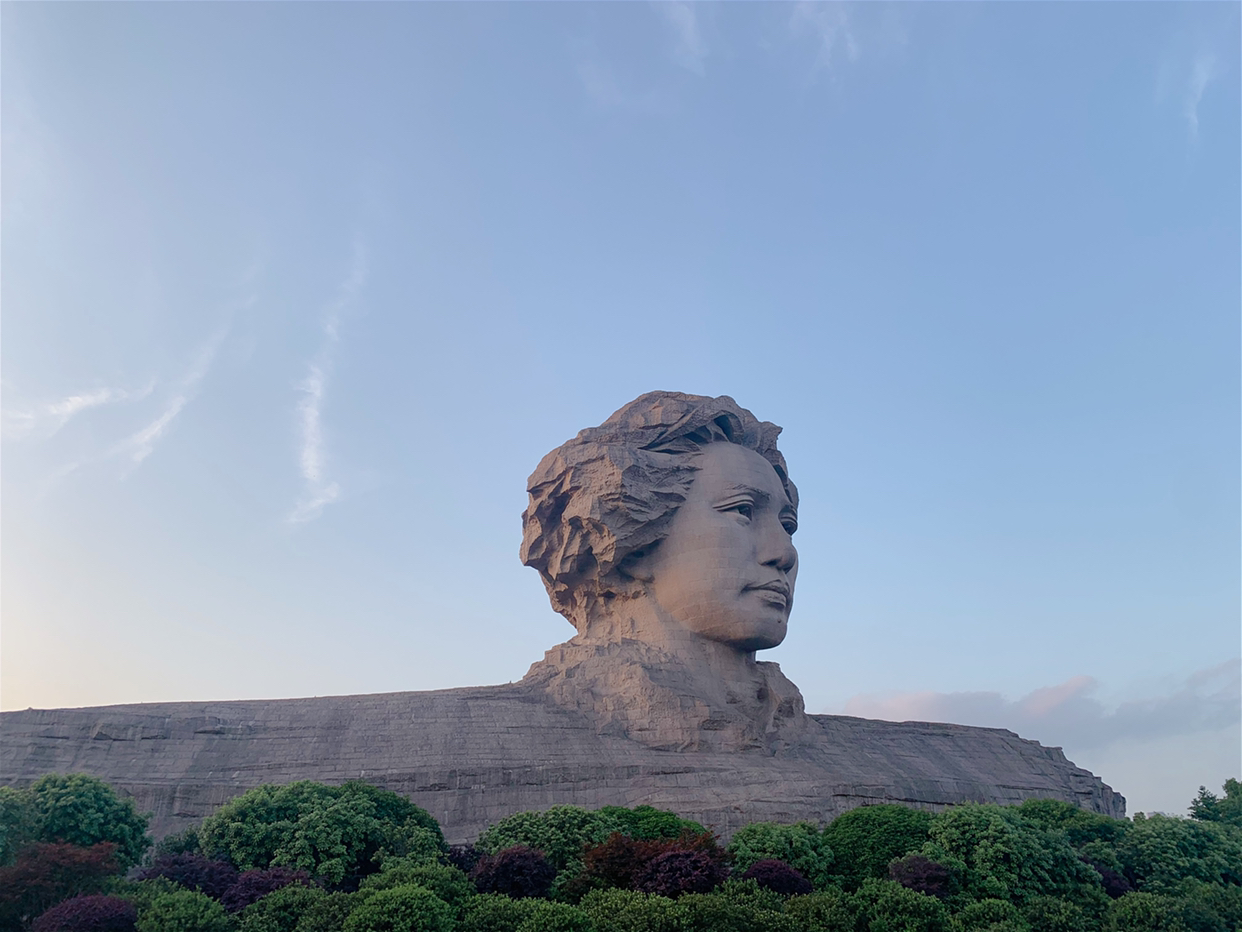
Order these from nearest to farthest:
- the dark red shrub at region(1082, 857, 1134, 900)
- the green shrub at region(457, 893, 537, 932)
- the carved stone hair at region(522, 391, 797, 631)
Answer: the green shrub at region(457, 893, 537, 932), the dark red shrub at region(1082, 857, 1134, 900), the carved stone hair at region(522, 391, 797, 631)

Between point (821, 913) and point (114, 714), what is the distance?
46.9 ft

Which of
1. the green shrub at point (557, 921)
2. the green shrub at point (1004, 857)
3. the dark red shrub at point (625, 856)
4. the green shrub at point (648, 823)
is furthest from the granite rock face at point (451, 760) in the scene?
the green shrub at point (557, 921)

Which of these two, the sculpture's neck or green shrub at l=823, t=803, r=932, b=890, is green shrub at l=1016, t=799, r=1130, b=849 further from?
the sculpture's neck

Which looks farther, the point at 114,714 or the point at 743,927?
the point at 114,714

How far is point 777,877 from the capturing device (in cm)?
1623

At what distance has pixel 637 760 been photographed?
22453 millimetres

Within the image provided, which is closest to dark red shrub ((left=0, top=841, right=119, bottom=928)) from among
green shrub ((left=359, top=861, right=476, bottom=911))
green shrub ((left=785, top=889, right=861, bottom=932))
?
green shrub ((left=359, top=861, right=476, bottom=911))

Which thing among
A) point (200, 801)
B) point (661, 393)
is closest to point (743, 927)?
point (200, 801)

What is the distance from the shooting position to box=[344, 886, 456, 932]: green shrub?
12969mm

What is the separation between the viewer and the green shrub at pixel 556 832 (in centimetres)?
1719

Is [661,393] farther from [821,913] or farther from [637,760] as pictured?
[821,913]

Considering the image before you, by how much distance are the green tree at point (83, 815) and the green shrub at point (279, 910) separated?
377 cm

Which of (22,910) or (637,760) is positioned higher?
(637,760)

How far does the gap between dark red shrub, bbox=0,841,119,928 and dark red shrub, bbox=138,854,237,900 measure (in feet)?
3.24
